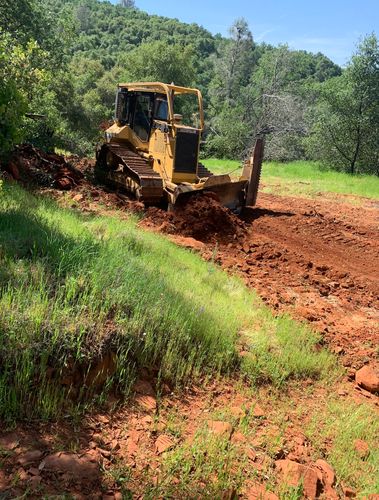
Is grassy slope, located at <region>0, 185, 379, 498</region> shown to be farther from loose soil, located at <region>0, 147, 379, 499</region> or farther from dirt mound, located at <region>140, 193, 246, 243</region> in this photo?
dirt mound, located at <region>140, 193, 246, 243</region>

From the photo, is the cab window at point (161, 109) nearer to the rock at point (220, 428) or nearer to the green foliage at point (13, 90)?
the green foliage at point (13, 90)

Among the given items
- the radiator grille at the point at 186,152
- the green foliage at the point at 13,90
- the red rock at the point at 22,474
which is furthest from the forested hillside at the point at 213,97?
the red rock at the point at 22,474

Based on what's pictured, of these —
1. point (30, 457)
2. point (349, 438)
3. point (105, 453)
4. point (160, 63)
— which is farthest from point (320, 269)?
point (160, 63)

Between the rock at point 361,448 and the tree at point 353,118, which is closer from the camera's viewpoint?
the rock at point 361,448

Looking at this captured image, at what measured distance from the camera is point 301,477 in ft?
10.1

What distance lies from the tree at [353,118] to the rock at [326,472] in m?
24.3

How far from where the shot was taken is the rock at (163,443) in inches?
121

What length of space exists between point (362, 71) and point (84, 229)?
74.6ft

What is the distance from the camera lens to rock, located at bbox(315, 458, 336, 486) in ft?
10.7

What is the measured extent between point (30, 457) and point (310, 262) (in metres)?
6.38

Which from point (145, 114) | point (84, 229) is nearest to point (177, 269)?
point (84, 229)

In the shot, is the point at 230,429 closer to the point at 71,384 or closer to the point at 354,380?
the point at 71,384

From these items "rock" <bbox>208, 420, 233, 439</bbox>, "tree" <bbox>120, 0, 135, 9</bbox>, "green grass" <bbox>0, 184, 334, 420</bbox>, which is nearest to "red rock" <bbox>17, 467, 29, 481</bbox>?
"green grass" <bbox>0, 184, 334, 420</bbox>

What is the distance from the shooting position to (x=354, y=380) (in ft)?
16.2
